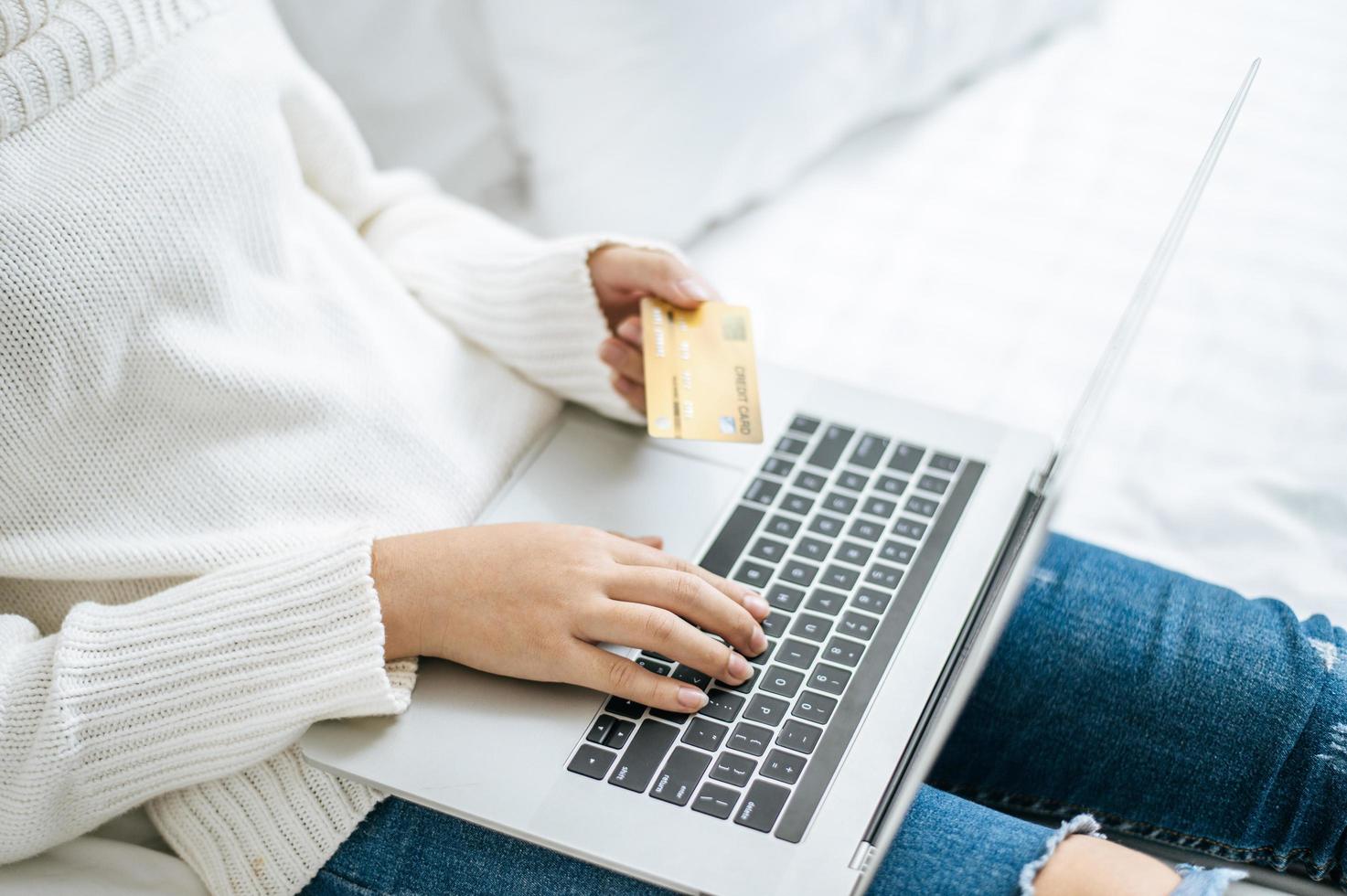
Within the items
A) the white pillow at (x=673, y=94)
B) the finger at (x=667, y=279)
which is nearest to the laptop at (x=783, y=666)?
the finger at (x=667, y=279)

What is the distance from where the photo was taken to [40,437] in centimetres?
69

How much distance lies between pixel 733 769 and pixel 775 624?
0.36 feet

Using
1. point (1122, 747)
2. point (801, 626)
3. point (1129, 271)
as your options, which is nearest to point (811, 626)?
point (801, 626)

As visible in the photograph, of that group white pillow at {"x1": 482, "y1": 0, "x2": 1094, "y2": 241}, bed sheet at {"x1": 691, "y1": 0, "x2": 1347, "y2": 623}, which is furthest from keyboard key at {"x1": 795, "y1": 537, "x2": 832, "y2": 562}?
white pillow at {"x1": 482, "y1": 0, "x2": 1094, "y2": 241}

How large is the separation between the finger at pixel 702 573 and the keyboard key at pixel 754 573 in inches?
A: 1.3

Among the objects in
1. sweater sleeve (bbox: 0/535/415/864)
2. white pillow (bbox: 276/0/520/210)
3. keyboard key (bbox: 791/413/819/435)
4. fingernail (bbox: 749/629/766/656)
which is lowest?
sweater sleeve (bbox: 0/535/415/864)

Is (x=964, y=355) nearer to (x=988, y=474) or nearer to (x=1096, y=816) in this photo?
(x=988, y=474)

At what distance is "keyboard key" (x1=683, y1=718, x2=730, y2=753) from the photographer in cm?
66

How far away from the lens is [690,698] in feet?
2.18

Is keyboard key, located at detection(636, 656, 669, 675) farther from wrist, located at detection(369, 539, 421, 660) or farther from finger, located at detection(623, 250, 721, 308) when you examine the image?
finger, located at detection(623, 250, 721, 308)

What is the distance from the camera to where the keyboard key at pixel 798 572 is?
76 cm

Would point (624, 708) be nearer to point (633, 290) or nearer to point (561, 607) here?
point (561, 607)

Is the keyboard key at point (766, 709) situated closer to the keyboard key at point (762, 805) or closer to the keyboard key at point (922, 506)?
the keyboard key at point (762, 805)

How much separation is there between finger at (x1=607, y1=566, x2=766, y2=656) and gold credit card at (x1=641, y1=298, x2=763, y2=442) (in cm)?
11
